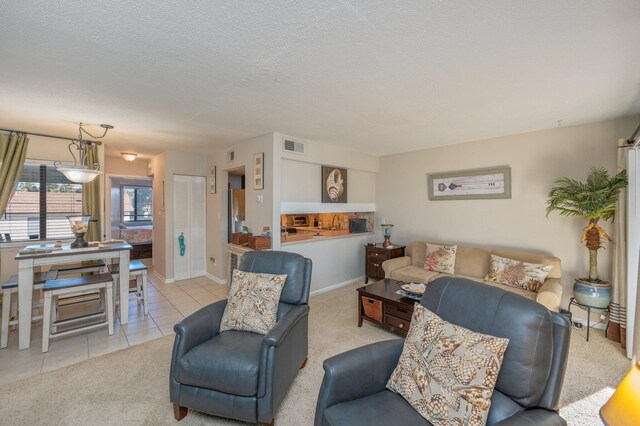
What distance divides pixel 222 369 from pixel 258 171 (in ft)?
9.45

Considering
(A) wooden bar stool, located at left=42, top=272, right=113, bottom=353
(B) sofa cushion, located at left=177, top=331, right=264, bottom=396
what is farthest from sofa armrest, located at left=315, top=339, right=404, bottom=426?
(A) wooden bar stool, located at left=42, top=272, right=113, bottom=353

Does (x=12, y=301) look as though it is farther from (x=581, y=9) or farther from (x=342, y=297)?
(x=581, y=9)

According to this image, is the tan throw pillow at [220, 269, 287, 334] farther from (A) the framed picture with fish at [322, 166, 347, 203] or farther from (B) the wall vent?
(A) the framed picture with fish at [322, 166, 347, 203]

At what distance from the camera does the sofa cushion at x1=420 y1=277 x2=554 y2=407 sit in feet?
3.87

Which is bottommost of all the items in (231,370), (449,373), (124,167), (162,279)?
(162,279)

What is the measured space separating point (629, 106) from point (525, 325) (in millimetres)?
3166

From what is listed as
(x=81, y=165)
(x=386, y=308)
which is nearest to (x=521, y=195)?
(x=386, y=308)

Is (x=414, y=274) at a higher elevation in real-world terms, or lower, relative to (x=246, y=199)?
lower

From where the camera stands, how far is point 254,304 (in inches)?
83.5

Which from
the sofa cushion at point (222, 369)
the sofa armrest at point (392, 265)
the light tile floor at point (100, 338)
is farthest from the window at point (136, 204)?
the sofa cushion at point (222, 369)

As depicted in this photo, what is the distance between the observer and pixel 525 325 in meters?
1.22

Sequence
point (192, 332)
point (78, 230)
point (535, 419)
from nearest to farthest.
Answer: point (535, 419)
point (192, 332)
point (78, 230)

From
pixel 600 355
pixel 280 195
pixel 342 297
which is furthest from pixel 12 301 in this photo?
pixel 600 355

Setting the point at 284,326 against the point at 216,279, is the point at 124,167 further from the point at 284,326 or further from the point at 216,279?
the point at 284,326
